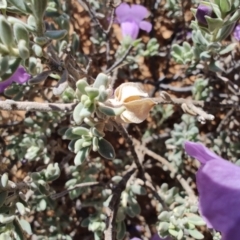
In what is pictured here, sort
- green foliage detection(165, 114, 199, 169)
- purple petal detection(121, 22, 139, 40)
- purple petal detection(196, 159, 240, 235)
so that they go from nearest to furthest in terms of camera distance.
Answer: purple petal detection(196, 159, 240, 235) < green foliage detection(165, 114, 199, 169) < purple petal detection(121, 22, 139, 40)

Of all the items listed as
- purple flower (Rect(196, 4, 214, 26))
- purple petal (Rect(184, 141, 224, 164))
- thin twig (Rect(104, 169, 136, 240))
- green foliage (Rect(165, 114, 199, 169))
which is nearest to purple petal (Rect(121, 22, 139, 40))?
green foliage (Rect(165, 114, 199, 169))

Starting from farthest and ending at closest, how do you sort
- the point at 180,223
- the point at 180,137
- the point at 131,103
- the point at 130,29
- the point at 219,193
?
the point at 130,29, the point at 180,137, the point at 180,223, the point at 131,103, the point at 219,193

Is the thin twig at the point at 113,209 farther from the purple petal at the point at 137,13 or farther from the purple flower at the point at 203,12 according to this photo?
the purple petal at the point at 137,13

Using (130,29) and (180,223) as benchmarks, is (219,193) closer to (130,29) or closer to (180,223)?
(180,223)

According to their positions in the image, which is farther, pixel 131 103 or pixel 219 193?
pixel 131 103

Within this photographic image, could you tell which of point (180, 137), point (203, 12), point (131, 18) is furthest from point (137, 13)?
point (203, 12)

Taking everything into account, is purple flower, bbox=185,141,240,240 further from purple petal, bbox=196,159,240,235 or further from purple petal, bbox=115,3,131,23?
purple petal, bbox=115,3,131,23
